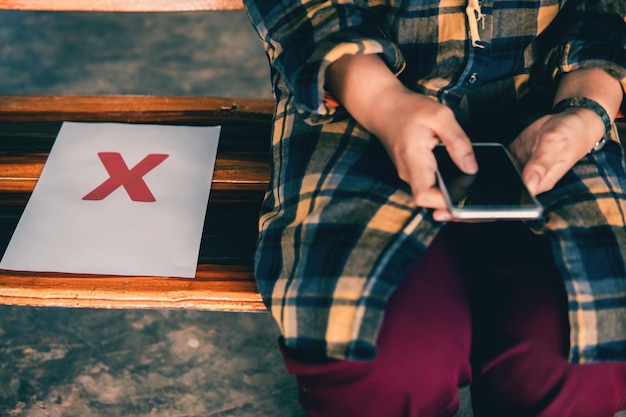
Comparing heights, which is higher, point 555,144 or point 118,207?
point 555,144

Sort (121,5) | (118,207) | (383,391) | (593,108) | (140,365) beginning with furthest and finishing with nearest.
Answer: (140,365) → (121,5) → (118,207) → (593,108) → (383,391)

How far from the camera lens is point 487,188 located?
84 cm

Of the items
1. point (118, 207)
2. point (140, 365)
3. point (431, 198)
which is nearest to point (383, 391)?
point (431, 198)

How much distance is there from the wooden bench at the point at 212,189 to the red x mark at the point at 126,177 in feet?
0.37

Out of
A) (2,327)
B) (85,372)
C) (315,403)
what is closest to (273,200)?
(315,403)

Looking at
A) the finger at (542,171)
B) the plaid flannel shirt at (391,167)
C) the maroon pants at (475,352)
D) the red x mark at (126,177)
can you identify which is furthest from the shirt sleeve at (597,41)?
the red x mark at (126,177)

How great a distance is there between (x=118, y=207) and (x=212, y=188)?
7.1 inches

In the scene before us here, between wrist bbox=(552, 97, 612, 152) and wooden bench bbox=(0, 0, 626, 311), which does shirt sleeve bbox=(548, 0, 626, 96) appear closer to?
wrist bbox=(552, 97, 612, 152)

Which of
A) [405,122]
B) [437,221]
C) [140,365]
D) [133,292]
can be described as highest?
[405,122]

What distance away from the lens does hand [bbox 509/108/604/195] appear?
0.86m

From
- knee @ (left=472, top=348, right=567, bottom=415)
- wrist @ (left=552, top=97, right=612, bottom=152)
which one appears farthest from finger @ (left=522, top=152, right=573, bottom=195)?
knee @ (left=472, top=348, right=567, bottom=415)

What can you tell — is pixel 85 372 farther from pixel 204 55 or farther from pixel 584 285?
pixel 204 55

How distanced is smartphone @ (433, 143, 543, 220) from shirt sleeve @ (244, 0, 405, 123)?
18 cm

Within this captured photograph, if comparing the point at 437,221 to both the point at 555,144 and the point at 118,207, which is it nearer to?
the point at 555,144
